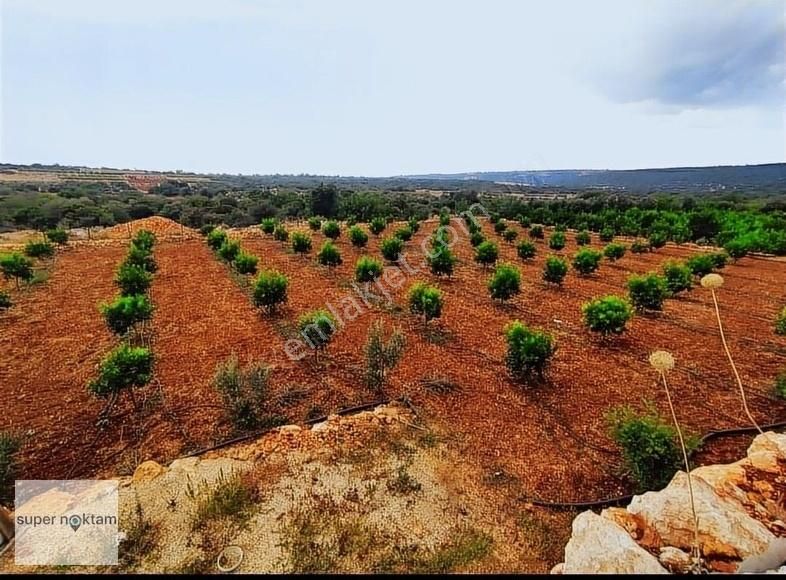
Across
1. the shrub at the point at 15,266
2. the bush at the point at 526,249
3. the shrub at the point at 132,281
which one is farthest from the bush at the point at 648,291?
the shrub at the point at 15,266

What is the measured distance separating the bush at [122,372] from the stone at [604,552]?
7.03 meters

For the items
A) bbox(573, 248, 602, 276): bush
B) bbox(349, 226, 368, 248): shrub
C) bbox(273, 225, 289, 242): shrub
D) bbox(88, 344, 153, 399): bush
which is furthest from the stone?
bbox(273, 225, 289, 242): shrub

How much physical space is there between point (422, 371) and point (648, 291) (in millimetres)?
8332

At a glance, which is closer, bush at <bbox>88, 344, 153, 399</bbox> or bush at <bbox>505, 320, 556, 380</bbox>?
bush at <bbox>88, 344, 153, 399</bbox>

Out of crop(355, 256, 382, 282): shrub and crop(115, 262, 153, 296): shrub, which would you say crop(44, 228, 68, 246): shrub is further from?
crop(355, 256, 382, 282): shrub

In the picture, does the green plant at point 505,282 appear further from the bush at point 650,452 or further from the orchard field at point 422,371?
the bush at point 650,452

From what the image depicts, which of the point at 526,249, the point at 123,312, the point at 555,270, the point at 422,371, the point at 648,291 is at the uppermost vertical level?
the point at 123,312

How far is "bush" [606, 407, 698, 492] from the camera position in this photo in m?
5.32

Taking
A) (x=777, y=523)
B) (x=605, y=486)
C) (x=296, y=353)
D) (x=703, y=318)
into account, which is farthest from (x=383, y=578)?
(x=703, y=318)

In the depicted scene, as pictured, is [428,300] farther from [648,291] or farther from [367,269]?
[648,291]

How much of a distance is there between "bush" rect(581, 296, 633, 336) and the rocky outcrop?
5.63 metres

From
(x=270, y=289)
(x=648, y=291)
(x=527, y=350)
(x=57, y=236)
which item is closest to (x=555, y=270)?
(x=648, y=291)

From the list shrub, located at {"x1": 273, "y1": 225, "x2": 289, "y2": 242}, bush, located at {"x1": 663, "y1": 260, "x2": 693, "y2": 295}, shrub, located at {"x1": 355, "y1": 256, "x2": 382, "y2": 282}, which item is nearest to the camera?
shrub, located at {"x1": 355, "y1": 256, "x2": 382, "y2": 282}

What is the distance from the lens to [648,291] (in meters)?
12.9
